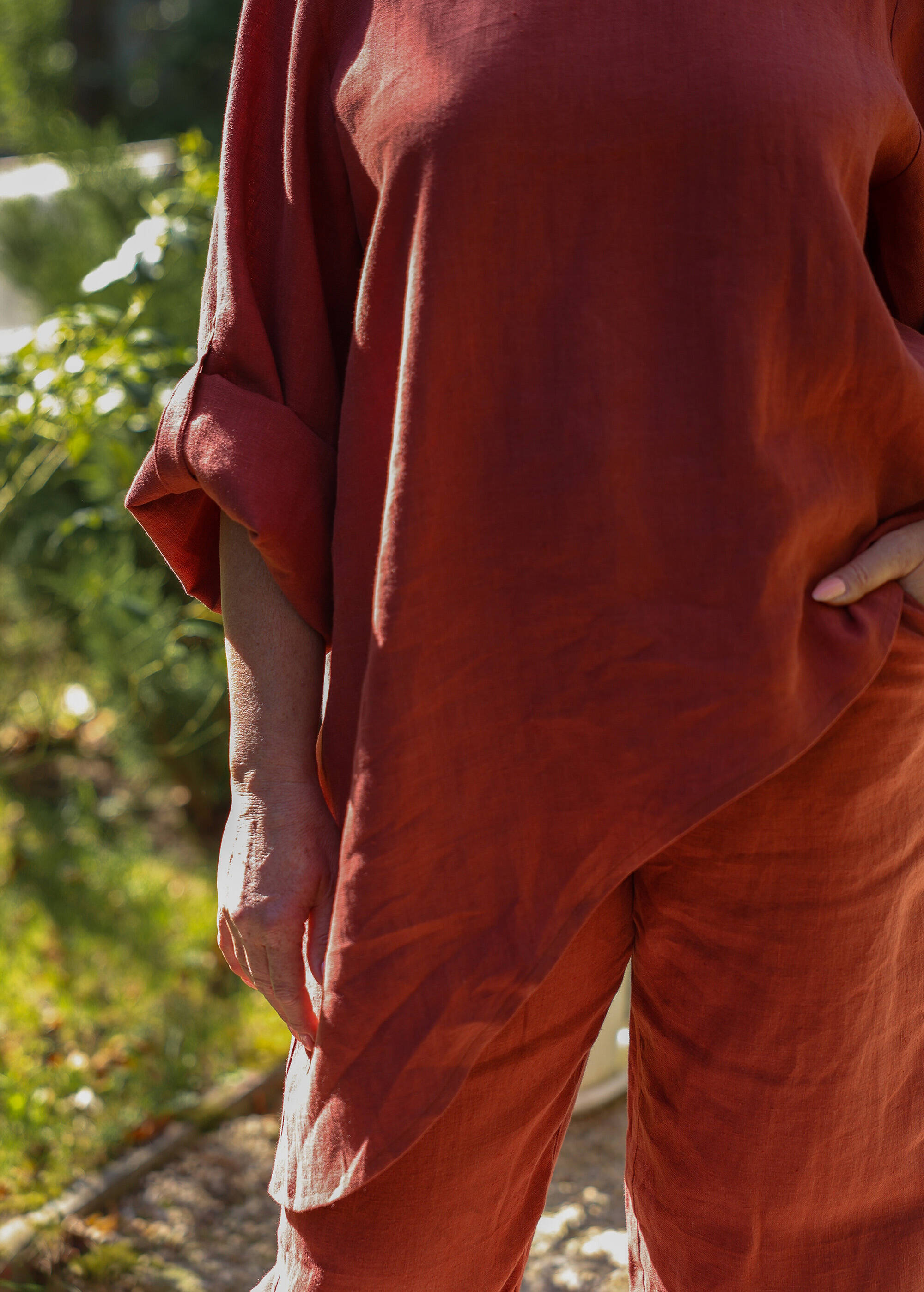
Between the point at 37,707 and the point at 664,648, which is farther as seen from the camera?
the point at 37,707

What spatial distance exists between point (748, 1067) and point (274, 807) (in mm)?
504

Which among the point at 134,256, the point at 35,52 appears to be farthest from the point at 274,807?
the point at 35,52

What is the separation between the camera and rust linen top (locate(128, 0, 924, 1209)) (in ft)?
2.86

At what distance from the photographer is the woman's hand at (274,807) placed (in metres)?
0.98

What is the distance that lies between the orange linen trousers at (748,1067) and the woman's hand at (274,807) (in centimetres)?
20

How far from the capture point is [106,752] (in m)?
3.46

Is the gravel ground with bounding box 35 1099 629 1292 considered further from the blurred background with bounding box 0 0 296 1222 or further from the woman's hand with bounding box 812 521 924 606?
the woman's hand with bounding box 812 521 924 606

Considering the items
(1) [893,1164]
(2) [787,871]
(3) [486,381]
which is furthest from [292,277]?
(1) [893,1164]

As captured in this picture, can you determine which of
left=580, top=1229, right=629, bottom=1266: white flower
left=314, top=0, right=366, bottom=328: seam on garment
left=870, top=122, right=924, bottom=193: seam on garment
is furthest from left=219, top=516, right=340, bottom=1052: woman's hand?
left=580, top=1229, right=629, bottom=1266: white flower

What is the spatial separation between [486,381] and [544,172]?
17 cm

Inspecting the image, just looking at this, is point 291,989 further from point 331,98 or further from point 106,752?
point 106,752

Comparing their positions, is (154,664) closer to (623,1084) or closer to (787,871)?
(623,1084)

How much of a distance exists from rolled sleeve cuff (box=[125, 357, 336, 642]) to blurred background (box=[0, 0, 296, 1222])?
1.03 meters

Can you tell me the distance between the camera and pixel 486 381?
90 centimetres
